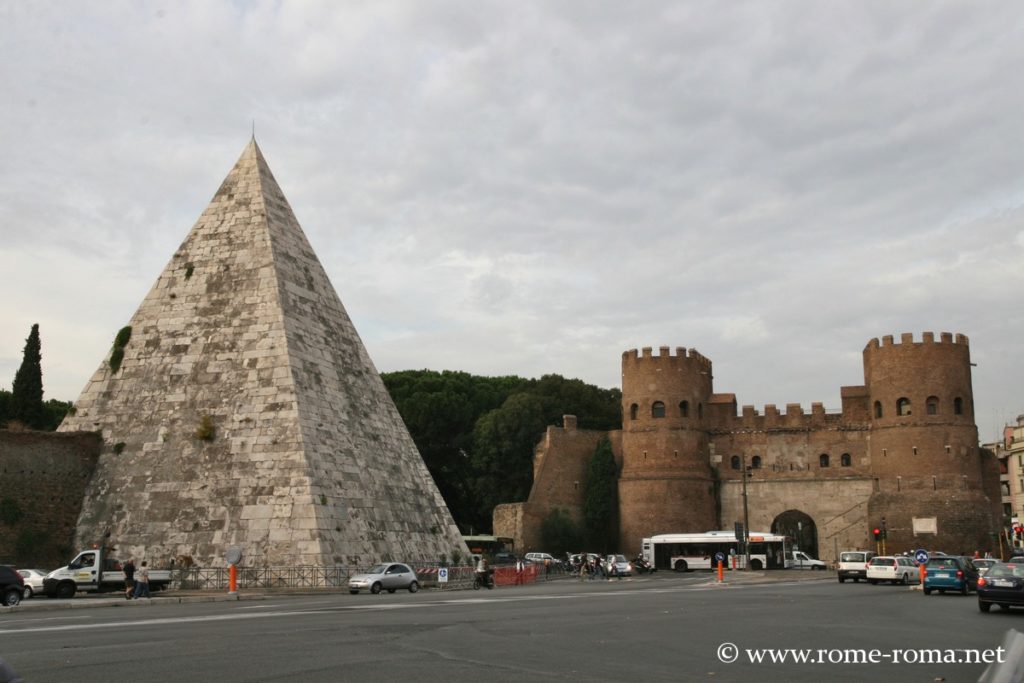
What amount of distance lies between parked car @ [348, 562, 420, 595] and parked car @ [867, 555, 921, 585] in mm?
13793

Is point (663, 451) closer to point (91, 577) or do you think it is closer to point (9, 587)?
point (91, 577)

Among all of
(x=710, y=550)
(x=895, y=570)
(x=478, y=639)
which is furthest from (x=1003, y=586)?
(x=710, y=550)

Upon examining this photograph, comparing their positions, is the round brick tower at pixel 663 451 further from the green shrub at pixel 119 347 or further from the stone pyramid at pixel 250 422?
the green shrub at pixel 119 347

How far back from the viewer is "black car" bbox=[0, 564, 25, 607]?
17.8 metres

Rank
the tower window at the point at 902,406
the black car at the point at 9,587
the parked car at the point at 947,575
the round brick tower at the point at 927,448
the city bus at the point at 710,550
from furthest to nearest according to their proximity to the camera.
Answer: the tower window at the point at 902,406 → the round brick tower at the point at 927,448 → the city bus at the point at 710,550 → the parked car at the point at 947,575 → the black car at the point at 9,587

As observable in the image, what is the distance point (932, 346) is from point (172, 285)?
38.6 meters

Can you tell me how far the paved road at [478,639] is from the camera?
811 cm

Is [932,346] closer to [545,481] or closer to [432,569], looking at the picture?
[545,481]

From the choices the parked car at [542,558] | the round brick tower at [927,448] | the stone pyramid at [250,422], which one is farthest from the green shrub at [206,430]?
the round brick tower at [927,448]

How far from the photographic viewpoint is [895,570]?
93.8 ft

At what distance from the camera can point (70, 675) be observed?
25.4 feet

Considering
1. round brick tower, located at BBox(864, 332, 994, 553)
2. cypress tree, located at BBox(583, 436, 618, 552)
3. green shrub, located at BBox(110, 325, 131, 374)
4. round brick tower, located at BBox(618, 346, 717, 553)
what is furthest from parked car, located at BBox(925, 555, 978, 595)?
cypress tree, located at BBox(583, 436, 618, 552)

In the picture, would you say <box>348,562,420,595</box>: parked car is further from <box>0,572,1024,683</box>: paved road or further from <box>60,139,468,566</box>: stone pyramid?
<box>0,572,1024,683</box>: paved road

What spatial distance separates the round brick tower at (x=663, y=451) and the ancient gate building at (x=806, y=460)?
0.19 feet
